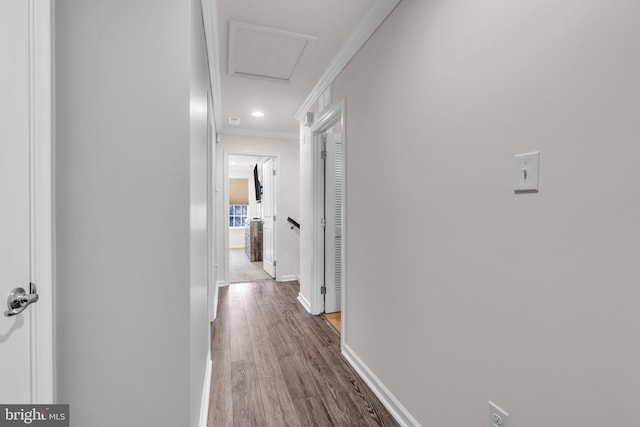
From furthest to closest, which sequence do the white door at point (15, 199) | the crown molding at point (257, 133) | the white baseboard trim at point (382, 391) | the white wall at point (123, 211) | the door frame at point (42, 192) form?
the crown molding at point (257, 133), the white baseboard trim at point (382, 391), the white wall at point (123, 211), the door frame at point (42, 192), the white door at point (15, 199)

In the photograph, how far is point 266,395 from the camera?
1.88 m

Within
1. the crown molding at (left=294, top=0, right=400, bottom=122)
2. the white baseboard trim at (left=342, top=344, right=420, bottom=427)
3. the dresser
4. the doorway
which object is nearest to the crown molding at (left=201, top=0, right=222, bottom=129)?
the crown molding at (left=294, top=0, right=400, bottom=122)

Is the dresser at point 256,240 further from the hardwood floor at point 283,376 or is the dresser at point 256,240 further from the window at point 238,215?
the hardwood floor at point 283,376

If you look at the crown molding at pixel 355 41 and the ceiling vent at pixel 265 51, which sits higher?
the ceiling vent at pixel 265 51

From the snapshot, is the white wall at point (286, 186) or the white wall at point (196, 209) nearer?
the white wall at point (196, 209)

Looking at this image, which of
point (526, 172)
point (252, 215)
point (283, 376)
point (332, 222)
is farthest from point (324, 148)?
point (252, 215)

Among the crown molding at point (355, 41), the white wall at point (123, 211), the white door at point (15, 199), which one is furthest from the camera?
the crown molding at point (355, 41)

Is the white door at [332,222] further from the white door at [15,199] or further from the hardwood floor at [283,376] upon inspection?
the white door at [15,199]

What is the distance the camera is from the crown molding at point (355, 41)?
1768 millimetres

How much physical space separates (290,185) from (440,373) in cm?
376

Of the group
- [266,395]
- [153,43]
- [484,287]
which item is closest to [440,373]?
[484,287]

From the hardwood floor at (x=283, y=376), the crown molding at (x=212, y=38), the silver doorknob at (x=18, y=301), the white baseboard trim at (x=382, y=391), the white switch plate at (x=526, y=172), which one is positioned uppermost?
the crown molding at (x=212, y=38)

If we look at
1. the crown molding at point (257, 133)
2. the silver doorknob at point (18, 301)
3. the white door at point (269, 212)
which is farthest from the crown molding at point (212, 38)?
the white door at point (269, 212)

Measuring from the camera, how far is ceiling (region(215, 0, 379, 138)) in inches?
72.3
